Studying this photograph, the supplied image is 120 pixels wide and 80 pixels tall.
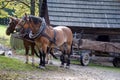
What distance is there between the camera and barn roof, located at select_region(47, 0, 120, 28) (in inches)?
834

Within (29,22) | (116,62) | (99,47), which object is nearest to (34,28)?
(29,22)

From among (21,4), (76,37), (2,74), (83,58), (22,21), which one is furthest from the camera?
(21,4)

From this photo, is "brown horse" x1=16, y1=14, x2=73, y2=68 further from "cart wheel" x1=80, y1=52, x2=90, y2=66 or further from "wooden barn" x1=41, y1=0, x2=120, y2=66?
"wooden barn" x1=41, y1=0, x2=120, y2=66

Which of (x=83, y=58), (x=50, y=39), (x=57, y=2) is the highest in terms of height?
(x=57, y=2)

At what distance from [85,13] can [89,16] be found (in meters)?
0.35

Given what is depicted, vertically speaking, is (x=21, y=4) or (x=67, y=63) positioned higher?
(x=21, y=4)

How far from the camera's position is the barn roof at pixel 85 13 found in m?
21.2

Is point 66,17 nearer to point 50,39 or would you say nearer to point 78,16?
point 78,16

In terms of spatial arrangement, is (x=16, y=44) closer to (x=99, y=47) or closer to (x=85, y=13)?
(x=85, y=13)

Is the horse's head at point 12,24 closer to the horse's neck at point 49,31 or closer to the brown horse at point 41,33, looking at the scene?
the brown horse at point 41,33

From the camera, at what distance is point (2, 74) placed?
10.7m

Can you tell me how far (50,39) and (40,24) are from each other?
77 centimetres

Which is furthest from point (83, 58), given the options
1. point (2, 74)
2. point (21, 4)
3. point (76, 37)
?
point (21, 4)

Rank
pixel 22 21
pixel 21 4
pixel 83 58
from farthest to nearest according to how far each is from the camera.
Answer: pixel 21 4 < pixel 83 58 < pixel 22 21
